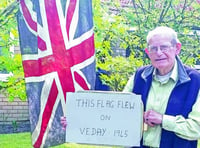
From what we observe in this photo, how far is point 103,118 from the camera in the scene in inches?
128

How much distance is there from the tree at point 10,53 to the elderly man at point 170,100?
4.81 feet

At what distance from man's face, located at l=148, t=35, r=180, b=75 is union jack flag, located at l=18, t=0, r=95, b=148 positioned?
0.67 metres

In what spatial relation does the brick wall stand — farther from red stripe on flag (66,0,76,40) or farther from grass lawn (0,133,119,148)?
red stripe on flag (66,0,76,40)

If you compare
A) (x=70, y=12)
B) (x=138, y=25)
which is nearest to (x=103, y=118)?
(x=70, y=12)

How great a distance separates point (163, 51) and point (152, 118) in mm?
474

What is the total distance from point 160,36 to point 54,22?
2.99 feet

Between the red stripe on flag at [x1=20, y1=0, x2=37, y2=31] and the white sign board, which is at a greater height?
the red stripe on flag at [x1=20, y1=0, x2=37, y2=31]

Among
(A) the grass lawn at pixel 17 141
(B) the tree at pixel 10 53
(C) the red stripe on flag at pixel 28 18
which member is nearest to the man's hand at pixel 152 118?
(C) the red stripe on flag at pixel 28 18

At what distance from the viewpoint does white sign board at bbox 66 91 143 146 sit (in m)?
3.18

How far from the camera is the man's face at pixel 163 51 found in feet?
10.0

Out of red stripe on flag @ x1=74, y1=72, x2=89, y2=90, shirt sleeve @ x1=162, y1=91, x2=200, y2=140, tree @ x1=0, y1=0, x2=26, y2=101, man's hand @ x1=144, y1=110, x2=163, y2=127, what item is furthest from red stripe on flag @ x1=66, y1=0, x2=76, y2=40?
shirt sleeve @ x1=162, y1=91, x2=200, y2=140

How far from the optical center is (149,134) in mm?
3156

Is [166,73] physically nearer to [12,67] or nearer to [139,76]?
[139,76]

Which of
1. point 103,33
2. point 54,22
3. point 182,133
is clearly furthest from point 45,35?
point 103,33
